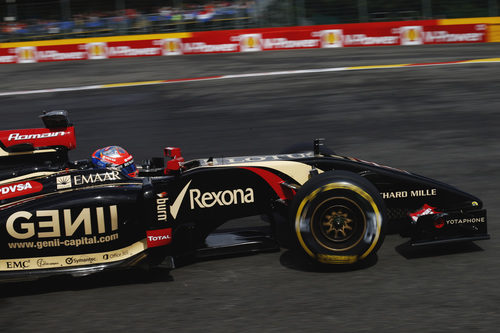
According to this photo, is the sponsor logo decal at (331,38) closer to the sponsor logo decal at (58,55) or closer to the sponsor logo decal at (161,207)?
the sponsor logo decal at (58,55)

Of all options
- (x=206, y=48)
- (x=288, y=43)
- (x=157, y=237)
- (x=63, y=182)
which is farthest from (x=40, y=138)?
(x=288, y=43)

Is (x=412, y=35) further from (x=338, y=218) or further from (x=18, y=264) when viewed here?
(x=18, y=264)

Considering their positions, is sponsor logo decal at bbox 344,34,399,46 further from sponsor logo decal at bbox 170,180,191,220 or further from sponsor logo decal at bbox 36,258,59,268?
sponsor logo decal at bbox 36,258,59,268

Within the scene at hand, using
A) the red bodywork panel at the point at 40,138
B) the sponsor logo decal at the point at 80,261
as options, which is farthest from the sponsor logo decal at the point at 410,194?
the red bodywork panel at the point at 40,138

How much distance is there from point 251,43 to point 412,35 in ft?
17.2

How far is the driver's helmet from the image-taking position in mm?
6172

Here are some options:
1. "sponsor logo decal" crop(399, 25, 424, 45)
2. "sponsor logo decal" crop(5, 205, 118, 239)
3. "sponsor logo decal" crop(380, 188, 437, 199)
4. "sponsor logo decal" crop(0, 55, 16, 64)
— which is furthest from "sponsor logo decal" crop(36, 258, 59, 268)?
"sponsor logo decal" crop(0, 55, 16, 64)

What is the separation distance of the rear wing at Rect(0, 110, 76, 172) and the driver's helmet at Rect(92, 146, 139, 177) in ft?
1.57

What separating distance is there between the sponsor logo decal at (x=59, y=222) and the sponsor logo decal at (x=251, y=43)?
55.5 feet

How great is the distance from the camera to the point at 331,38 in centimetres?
2144

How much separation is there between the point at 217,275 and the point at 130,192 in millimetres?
1000

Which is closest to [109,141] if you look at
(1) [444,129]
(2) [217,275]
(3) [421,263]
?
(1) [444,129]

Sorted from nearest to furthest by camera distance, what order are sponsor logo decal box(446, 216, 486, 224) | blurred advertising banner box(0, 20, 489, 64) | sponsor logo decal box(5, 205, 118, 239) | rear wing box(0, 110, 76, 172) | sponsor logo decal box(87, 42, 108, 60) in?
sponsor logo decal box(5, 205, 118, 239) < sponsor logo decal box(446, 216, 486, 224) < rear wing box(0, 110, 76, 172) < blurred advertising banner box(0, 20, 489, 64) < sponsor logo decal box(87, 42, 108, 60)

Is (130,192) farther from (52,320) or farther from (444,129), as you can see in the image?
(444,129)
